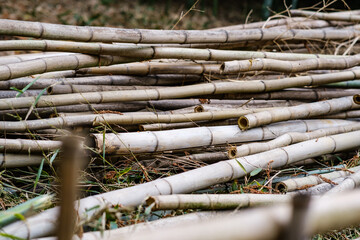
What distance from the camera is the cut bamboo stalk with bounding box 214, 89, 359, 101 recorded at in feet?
7.69

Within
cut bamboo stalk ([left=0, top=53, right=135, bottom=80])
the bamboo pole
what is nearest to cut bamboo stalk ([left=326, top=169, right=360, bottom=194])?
the bamboo pole

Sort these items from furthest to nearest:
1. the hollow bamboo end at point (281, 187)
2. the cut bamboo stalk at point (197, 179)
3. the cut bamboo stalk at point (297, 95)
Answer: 1. the cut bamboo stalk at point (297, 95)
2. the hollow bamboo end at point (281, 187)
3. the cut bamboo stalk at point (197, 179)

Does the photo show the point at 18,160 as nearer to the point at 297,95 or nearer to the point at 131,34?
the point at 131,34

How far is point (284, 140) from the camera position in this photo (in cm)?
199

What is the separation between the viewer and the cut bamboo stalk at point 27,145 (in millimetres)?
1663

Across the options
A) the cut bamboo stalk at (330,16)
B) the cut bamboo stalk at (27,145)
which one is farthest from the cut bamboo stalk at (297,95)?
the cut bamboo stalk at (27,145)

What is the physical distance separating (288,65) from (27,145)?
1465 mm

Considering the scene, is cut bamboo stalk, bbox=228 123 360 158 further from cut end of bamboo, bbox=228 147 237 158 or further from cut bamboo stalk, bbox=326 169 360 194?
cut bamboo stalk, bbox=326 169 360 194

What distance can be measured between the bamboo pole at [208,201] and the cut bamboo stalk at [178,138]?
0.42 meters

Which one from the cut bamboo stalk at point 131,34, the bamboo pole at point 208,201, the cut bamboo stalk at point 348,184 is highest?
the cut bamboo stalk at point 131,34

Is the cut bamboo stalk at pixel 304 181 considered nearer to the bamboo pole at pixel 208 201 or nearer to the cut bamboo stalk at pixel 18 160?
the bamboo pole at pixel 208 201

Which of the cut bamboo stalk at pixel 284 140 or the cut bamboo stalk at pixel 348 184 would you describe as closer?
the cut bamboo stalk at pixel 348 184

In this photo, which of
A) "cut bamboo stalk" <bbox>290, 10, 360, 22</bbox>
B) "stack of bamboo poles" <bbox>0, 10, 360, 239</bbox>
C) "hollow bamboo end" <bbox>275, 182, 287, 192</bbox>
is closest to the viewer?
"stack of bamboo poles" <bbox>0, 10, 360, 239</bbox>

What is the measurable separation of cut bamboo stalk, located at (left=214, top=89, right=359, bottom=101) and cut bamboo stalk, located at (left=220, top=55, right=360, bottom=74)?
0.46 feet
